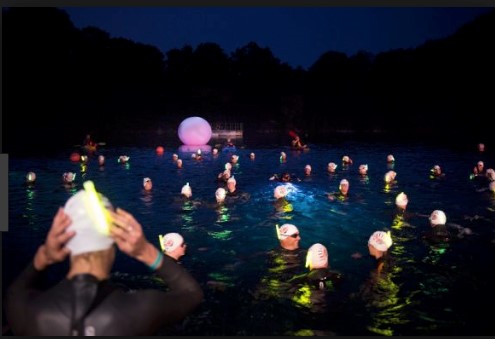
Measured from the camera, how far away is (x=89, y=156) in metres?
30.6

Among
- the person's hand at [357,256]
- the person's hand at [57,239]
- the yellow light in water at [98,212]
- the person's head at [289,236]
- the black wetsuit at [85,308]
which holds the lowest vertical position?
the person's hand at [357,256]

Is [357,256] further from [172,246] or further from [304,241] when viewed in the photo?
[172,246]

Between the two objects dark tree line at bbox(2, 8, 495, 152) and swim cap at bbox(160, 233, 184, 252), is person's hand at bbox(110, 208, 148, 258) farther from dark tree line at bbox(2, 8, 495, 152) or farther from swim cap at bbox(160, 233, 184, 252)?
dark tree line at bbox(2, 8, 495, 152)

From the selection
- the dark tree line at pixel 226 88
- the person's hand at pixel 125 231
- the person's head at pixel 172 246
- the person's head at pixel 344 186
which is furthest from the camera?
the dark tree line at pixel 226 88

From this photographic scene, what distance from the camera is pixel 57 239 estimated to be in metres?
2.55

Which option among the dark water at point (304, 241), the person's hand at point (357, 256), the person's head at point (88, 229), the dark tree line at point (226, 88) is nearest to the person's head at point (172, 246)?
the dark water at point (304, 241)

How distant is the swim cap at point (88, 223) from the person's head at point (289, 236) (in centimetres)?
758

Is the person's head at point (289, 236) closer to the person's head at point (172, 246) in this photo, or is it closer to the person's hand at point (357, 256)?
the person's hand at point (357, 256)

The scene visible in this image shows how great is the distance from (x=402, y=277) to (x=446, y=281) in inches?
36.7

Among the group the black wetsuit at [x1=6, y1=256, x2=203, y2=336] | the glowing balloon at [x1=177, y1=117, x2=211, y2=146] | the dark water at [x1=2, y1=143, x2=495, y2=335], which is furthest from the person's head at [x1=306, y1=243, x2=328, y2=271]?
the glowing balloon at [x1=177, y1=117, x2=211, y2=146]

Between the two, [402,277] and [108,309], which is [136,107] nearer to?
[402,277]

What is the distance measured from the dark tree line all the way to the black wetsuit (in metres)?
52.2

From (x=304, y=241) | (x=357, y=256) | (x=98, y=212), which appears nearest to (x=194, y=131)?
(x=304, y=241)

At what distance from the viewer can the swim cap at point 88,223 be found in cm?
256
